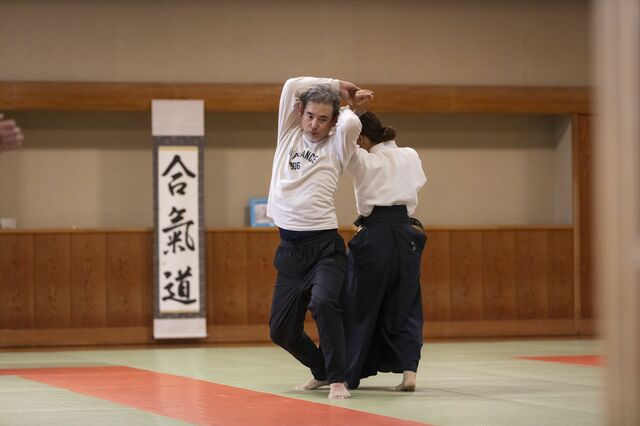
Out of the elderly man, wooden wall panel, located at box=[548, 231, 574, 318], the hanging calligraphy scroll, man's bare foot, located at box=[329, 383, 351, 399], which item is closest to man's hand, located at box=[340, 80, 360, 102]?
the elderly man

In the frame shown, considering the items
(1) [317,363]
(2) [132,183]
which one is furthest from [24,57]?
(1) [317,363]

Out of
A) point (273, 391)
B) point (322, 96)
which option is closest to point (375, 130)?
point (322, 96)

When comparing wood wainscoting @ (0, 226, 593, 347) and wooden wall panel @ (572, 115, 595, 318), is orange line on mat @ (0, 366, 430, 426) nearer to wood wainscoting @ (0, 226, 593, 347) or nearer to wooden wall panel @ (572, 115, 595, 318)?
wood wainscoting @ (0, 226, 593, 347)

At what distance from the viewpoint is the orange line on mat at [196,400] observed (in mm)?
4062

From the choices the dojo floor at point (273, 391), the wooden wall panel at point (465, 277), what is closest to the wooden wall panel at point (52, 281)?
the dojo floor at point (273, 391)

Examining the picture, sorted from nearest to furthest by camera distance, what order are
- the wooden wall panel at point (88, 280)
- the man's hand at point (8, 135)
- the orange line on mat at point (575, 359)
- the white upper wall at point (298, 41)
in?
the man's hand at point (8, 135), the orange line on mat at point (575, 359), the wooden wall panel at point (88, 280), the white upper wall at point (298, 41)

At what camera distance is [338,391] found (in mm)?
4777

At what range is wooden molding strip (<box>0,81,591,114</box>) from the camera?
30.4 ft

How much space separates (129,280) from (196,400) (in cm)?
477

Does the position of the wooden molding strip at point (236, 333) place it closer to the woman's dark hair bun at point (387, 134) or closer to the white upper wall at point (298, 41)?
the white upper wall at point (298, 41)

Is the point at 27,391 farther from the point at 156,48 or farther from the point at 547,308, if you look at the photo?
the point at 547,308

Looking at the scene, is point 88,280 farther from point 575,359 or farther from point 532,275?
point 575,359

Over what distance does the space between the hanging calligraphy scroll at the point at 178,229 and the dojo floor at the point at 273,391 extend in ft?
3.61

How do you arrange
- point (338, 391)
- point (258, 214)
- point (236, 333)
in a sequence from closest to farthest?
point (338, 391) < point (236, 333) < point (258, 214)
